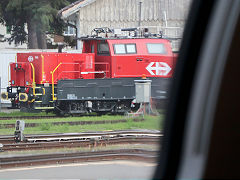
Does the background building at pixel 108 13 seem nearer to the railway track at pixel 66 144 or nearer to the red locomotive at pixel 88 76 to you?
the red locomotive at pixel 88 76

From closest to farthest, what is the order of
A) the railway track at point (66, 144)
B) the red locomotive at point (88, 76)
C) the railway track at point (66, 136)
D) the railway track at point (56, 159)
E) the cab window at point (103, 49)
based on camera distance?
the railway track at point (56, 159)
the railway track at point (66, 144)
the railway track at point (66, 136)
the red locomotive at point (88, 76)
the cab window at point (103, 49)

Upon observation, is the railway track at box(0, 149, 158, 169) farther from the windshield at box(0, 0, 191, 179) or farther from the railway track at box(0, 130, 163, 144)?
the railway track at box(0, 130, 163, 144)

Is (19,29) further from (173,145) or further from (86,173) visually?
(173,145)

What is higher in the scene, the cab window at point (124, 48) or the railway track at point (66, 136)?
the cab window at point (124, 48)

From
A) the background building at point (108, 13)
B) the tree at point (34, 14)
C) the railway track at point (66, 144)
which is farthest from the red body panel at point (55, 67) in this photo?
the tree at point (34, 14)

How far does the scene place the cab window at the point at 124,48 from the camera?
781 inches

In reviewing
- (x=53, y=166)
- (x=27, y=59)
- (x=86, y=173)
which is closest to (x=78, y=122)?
(x=27, y=59)

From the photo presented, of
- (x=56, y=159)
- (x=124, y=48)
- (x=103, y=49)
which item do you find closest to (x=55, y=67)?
(x=103, y=49)

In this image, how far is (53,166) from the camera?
892 centimetres

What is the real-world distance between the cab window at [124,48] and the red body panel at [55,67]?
3.45 feet

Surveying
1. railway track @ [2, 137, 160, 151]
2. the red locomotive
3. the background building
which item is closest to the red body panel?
the red locomotive

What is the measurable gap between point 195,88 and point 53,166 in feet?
26.9

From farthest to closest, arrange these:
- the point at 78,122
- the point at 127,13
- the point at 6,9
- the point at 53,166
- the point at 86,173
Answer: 1. the point at 6,9
2. the point at 127,13
3. the point at 78,122
4. the point at 53,166
5. the point at 86,173

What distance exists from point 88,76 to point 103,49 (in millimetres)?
1200
